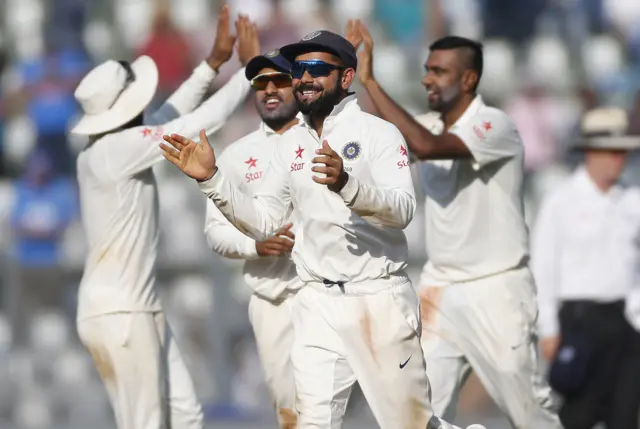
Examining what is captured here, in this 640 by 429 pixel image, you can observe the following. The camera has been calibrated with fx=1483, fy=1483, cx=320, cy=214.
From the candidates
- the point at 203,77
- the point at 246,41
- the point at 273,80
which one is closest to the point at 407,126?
the point at 273,80

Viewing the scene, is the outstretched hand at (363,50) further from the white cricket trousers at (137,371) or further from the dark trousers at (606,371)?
the dark trousers at (606,371)

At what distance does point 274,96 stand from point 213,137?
5622mm

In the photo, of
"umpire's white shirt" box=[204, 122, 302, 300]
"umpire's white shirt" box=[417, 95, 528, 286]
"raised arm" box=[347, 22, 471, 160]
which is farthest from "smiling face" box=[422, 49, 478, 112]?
"umpire's white shirt" box=[204, 122, 302, 300]

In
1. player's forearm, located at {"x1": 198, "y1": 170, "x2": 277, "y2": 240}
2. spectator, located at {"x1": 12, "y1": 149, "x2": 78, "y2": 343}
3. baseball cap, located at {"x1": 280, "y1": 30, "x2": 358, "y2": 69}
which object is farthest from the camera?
spectator, located at {"x1": 12, "y1": 149, "x2": 78, "y2": 343}

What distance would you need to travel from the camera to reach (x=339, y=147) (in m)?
5.86

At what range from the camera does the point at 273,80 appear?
7.15 m

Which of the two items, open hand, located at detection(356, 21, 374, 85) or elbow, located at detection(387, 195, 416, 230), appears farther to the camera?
open hand, located at detection(356, 21, 374, 85)

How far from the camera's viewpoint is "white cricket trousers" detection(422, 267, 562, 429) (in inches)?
277

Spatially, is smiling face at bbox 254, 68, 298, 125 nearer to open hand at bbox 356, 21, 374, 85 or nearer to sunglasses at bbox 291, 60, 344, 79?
open hand at bbox 356, 21, 374, 85

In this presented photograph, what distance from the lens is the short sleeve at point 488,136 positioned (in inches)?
274

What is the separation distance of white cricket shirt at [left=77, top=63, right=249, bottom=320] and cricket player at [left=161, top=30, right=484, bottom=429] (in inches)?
56.2

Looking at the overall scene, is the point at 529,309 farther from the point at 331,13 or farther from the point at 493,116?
the point at 331,13

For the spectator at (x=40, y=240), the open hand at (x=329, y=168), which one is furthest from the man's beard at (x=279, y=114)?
the spectator at (x=40, y=240)

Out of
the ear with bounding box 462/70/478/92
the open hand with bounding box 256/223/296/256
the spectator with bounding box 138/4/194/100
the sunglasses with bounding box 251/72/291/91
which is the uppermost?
the sunglasses with bounding box 251/72/291/91
